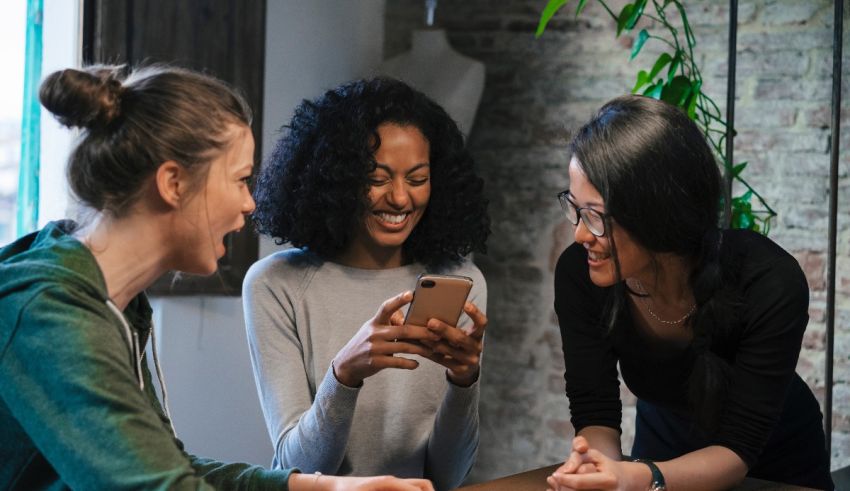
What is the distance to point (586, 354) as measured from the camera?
2006 millimetres

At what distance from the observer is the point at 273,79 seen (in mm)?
3682

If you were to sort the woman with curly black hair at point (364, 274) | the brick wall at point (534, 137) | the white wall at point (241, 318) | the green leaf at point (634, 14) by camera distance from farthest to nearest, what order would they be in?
the brick wall at point (534, 137), the white wall at point (241, 318), the green leaf at point (634, 14), the woman with curly black hair at point (364, 274)

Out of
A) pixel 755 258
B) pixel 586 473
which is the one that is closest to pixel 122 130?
pixel 586 473

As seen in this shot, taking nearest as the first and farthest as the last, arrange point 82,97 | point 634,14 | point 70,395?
point 70,395 < point 82,97 < point 634,14

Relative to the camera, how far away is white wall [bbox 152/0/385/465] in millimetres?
3369

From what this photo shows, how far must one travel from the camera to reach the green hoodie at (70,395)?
1.17 metres

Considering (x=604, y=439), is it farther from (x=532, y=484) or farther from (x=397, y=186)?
(x=397, y=186)

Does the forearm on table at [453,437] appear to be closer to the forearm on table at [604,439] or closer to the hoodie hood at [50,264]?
the forearm on table at [604,439]

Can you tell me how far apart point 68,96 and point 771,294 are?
1233 millimetres

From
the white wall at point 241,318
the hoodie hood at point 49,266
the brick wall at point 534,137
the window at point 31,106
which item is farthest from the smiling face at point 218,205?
the brick wall at point 534,137

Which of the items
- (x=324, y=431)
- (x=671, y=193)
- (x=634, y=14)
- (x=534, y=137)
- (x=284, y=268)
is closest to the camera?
(x=671, y=193)

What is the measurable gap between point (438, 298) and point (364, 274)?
0.36 metres

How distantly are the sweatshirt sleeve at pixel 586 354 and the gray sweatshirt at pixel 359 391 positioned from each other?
0.68 feet


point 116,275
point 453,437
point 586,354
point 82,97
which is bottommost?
point 453,437
